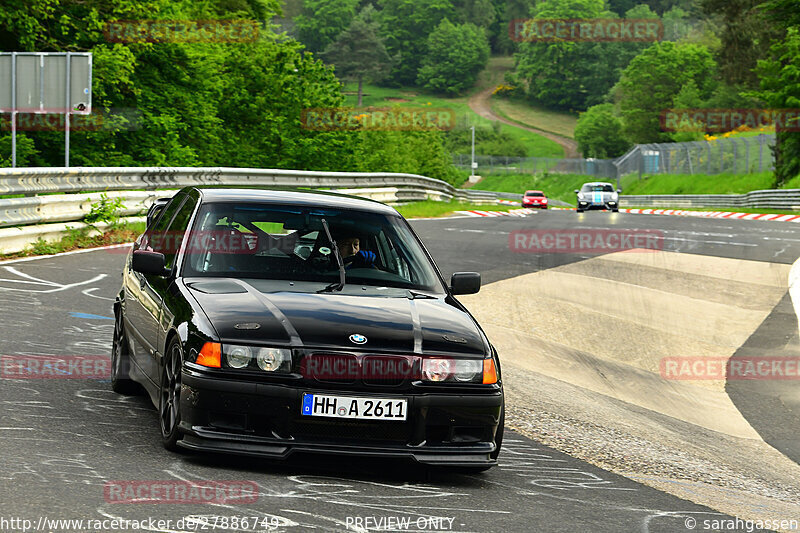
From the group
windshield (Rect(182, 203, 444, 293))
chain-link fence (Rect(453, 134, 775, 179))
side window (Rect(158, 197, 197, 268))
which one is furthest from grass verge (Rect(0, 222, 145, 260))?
chain-link fence (Rect(453, 134, 775, 179))

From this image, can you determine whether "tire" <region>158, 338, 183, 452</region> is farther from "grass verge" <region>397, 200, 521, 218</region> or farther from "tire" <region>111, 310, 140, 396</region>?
"grass verge" <region>397, 200, 521, 218</region>

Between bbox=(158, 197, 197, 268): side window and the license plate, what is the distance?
68.4 inches

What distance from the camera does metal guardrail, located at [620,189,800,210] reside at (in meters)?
44.5

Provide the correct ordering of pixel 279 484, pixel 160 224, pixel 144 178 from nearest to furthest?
pixel 279 484
pixel 160 224
pixel 144 178

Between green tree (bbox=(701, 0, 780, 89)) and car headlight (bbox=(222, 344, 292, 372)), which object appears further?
green tree (bbox=(701, 0, 780, 89))

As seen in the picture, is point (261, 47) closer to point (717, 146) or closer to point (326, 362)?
point (717, 146)

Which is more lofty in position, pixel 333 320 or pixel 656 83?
pixel 656 83

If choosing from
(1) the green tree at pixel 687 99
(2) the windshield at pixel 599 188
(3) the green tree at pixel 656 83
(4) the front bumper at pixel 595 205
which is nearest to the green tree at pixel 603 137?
(3) the green tree at pixel 656 83

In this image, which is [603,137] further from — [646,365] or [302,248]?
[302,248]

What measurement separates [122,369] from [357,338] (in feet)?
8.31

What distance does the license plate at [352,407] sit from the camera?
5.62m

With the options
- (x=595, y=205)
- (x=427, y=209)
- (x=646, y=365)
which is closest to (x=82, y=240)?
(x=646, y=365)

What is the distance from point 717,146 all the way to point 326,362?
2533 inches

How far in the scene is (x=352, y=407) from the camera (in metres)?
5.64
